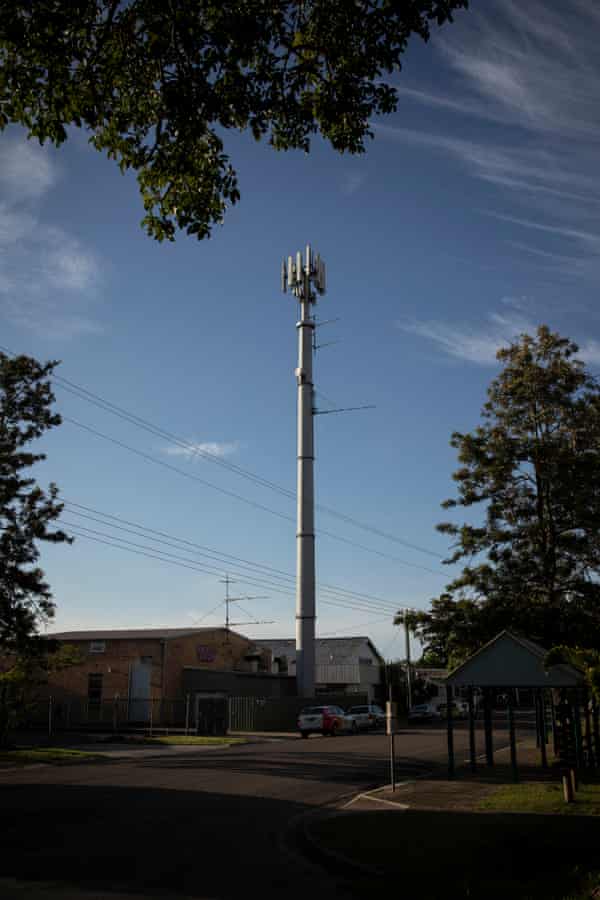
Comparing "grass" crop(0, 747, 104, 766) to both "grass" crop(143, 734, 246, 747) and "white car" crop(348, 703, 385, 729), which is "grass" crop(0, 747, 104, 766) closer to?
"grass" crop(143, 734, 246, 747)

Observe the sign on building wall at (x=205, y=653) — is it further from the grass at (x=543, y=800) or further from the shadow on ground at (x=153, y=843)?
the grass at (x=543, y=800)

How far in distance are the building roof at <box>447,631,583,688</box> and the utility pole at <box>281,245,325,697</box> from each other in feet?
105

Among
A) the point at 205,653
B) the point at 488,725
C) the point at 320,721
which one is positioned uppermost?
the point at 205,653

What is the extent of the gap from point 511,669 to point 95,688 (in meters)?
32.2

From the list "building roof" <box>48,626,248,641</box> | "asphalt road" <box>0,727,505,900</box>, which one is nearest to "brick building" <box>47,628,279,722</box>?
"building roof" <box>48,626,248,641</box>

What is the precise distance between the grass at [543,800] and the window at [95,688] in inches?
1293

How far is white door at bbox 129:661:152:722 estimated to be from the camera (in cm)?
4297

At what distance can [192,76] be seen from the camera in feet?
34.0

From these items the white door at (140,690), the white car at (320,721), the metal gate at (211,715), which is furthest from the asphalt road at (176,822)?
the white door at (140,690)

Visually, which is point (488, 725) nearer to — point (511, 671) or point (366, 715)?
point (511, 671)

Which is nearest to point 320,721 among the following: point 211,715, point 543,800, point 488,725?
point 211,715

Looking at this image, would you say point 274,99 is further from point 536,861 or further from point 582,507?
point 582,507

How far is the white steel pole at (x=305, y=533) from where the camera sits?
49.5 metres

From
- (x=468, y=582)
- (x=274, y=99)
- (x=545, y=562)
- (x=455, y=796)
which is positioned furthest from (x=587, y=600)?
(x=274, y=99)
